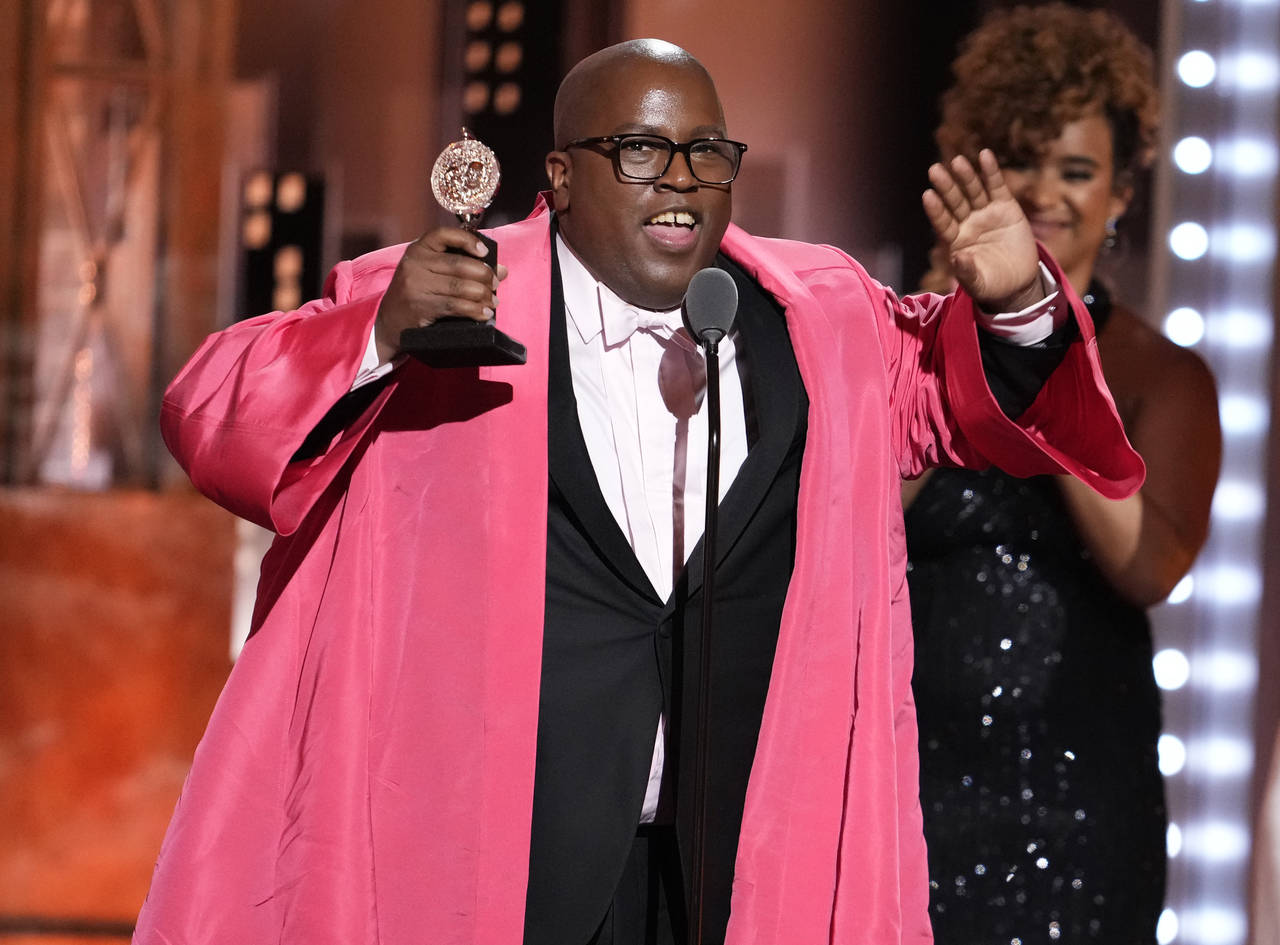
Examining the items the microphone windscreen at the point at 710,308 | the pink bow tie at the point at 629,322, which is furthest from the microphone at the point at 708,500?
the pink bow tie at the point at 629,322

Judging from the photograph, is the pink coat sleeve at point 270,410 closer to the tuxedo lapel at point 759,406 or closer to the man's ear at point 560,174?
the man's ear at point 560,174

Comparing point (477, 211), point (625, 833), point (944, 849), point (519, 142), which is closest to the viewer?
point (477, 211)

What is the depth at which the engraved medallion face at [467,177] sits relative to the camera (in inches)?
65.9

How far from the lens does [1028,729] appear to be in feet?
8.39

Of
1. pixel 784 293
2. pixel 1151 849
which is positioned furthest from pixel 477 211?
pixel 1151 849

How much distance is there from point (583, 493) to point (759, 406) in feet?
0.85

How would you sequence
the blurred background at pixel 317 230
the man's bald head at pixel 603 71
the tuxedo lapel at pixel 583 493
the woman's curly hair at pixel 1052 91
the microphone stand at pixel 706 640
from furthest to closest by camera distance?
1. the blurred background at pixel 317 230
2. the woman's curly hair at pixel 1052 91
3. the man's bald head at pixel 603 71
4. the tuxedo lapel at pixel 583 493
5. the microphone stand at pixel 706 640

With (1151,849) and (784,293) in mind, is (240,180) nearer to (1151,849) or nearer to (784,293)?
(784,293)

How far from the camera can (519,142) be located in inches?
136

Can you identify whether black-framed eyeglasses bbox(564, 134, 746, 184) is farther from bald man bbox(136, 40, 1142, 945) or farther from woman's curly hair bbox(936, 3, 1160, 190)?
woman's curly hair bbox(936, 3, 1160, 190)

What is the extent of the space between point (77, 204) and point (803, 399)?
2.42 m

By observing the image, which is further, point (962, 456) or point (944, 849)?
point (944, 849)

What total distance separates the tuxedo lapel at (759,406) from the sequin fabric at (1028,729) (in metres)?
0.78

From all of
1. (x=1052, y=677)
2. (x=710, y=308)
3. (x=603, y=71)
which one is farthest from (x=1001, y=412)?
(x=1052, y=677)
